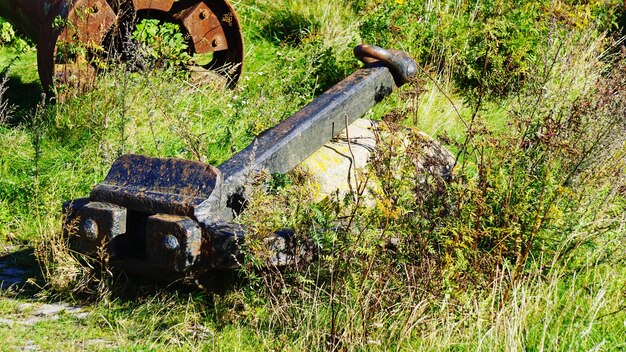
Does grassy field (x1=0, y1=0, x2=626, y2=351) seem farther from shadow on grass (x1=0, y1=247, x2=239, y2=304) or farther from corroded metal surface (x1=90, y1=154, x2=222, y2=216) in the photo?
corroded metal surface (x1=90, y1=154, x2=222, y2=216)

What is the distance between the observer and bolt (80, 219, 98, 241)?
3973 millimetres

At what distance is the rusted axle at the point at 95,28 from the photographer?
6133 mm

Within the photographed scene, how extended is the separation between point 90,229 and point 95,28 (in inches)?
106

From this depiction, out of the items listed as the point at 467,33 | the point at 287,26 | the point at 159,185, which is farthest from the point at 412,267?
the point at 287,26

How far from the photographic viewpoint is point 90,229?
3.98m

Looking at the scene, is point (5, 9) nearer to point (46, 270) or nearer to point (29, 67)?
point (29, 67)

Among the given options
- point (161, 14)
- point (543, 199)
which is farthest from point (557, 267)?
point (161, 14)

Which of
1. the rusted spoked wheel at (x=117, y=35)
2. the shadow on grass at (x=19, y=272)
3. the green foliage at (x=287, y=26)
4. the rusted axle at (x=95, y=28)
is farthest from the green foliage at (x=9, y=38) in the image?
the shadow on grass at (x=19, y=272)

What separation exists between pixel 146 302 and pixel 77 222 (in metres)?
0.48

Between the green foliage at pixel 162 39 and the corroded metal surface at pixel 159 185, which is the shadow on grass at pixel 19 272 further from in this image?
the green foliage at pixel 162 39

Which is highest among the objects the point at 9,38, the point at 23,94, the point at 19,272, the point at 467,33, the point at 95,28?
the point at 95,28

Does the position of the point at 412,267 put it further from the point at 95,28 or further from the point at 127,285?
the point at 95,28

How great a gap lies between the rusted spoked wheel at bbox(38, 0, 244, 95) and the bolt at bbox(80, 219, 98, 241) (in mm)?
2174

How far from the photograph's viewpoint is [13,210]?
544 centimetres
